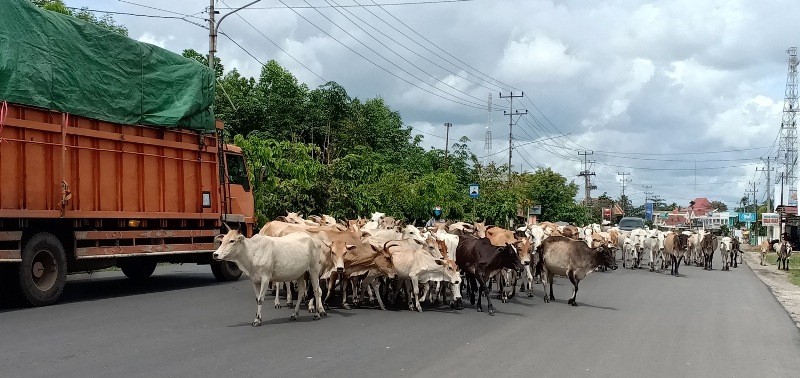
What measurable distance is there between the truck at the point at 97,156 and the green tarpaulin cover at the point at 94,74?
A: 0.02 m

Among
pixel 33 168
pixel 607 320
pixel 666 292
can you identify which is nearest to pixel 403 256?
pixel 607 320

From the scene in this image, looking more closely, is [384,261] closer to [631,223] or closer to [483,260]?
[483,260]

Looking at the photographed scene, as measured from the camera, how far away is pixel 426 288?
46.2 feet

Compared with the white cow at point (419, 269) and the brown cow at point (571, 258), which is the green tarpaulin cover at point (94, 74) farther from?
the brown cow at point (571, 258)

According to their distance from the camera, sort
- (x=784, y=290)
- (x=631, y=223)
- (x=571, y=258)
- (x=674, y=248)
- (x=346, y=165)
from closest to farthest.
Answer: (x=571, y=258), (x=784, y=290), (x=674, y=248), (x=346, y=165), (x=631, y=223)

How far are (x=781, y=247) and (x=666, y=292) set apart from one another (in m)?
16.2

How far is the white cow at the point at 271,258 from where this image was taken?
1116 centimetres

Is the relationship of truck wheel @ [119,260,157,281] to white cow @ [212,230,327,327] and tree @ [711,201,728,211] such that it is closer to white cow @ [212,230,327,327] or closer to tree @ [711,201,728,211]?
white cow @ [212,230,327,327]

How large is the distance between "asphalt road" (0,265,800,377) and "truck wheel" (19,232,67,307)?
388mm

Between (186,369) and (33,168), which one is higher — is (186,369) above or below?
below

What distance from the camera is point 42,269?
1327cm

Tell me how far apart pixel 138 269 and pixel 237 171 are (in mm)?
3278

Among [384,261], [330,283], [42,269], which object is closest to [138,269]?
[42,269]

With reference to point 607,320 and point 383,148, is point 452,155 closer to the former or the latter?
point 383,148
